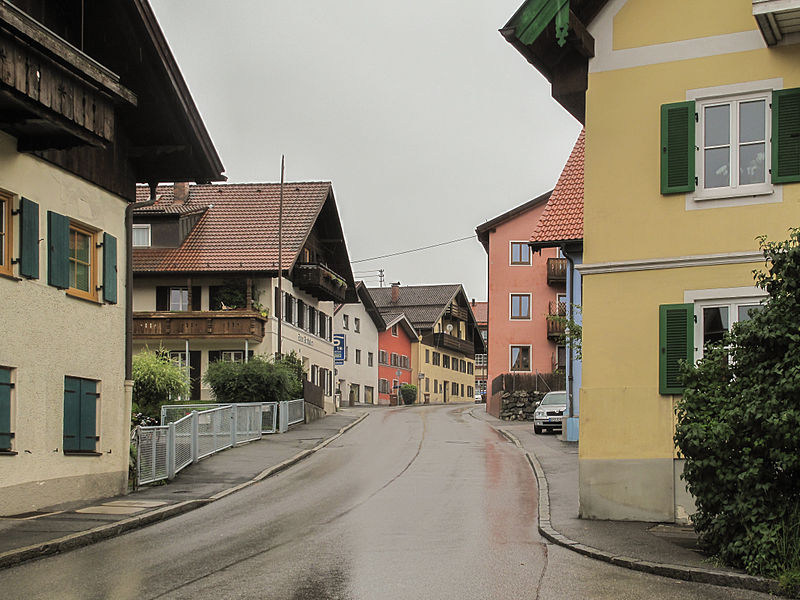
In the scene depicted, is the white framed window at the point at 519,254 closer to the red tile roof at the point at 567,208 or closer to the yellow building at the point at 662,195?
the red tile roof at the point at 567,208

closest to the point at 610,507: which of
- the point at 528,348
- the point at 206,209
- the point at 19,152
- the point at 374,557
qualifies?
the point at 374,557

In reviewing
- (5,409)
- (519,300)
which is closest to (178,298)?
(519,300)

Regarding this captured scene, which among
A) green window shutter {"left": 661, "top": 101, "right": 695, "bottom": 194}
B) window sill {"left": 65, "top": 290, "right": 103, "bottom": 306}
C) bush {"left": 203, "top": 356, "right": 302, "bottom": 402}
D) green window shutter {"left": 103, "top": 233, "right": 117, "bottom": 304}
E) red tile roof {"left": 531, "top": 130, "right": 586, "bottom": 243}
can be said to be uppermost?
red tile roof {"left": 531, "top": 130, "right": 586, "bottom": 243}

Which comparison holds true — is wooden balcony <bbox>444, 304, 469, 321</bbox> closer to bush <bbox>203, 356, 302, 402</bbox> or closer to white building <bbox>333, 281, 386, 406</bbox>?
white building <bbox>333, 281, 386, 406</bbox>

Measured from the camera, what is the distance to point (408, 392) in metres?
79.7

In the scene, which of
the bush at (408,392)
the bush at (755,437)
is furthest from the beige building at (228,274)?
the bush at (755,437)

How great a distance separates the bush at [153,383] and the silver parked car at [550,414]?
12.1m

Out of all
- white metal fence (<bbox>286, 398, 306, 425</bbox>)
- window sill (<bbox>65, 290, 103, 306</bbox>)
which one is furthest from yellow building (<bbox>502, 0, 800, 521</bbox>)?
white metal fence (<bbox>286, 398, 306, 425</bbox>)

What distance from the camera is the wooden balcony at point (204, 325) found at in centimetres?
4500

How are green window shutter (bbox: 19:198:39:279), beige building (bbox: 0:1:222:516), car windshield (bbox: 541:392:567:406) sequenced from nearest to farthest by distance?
beige building (bbox: 0:1:222:516)
green window shutter (bbox: 19:198:39:279)
car windshield (bbox: 541:392:567:406)

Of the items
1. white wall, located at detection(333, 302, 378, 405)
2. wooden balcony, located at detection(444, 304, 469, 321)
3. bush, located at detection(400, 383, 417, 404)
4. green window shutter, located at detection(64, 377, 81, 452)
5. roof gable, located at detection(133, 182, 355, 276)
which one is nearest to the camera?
green window shutter, located at detection(64, 377, 81, 452)

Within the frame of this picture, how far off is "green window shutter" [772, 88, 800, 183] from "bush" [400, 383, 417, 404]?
66.0m

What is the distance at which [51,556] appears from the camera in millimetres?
12531

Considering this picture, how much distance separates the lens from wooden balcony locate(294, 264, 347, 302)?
48.7 meters
